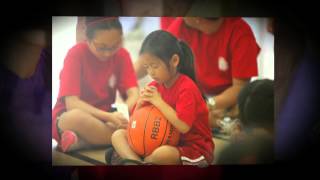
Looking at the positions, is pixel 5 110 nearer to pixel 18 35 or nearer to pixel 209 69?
pixel 18 35

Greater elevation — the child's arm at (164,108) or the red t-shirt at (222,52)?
the red t-shirt at (222,52)

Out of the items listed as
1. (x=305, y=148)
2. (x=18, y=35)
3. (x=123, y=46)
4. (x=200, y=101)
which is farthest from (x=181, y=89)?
(x=18, y=35)

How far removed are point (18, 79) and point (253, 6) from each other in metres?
2.12

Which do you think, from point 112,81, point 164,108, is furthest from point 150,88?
point 112,81

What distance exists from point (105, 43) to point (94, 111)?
59 cm

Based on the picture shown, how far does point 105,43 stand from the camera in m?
3.48

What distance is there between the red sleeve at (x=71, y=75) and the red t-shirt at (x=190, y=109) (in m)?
0.63

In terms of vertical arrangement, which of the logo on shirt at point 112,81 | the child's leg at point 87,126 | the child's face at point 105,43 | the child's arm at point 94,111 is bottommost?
the child's leg at point 87,126

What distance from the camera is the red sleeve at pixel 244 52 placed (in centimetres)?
348

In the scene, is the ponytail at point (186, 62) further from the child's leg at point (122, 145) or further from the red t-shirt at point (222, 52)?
the child's leg at point (122, 145)

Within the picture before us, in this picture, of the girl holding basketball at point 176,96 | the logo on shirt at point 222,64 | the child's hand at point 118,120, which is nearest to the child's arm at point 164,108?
the girl holding basketball at point 176,96

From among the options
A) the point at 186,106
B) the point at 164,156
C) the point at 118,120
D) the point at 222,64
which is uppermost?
the point at 222,64

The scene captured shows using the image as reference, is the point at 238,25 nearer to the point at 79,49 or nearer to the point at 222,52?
the point at 222,52

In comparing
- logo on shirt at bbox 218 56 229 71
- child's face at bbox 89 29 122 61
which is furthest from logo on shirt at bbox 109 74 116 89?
logo on shirt at bbox 218 56 229 71
